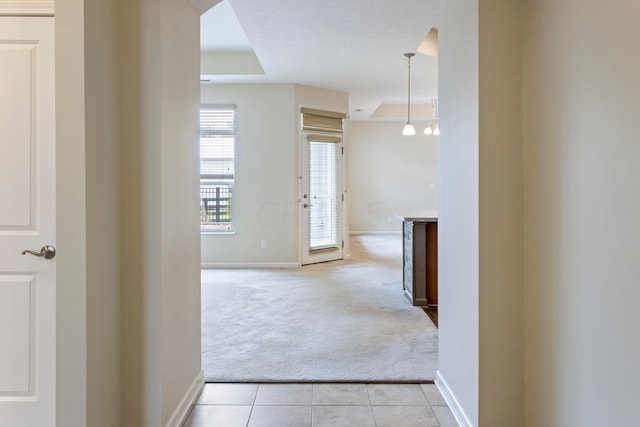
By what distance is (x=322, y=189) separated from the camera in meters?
6.60

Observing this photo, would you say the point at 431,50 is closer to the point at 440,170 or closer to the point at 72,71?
the point at 440,170

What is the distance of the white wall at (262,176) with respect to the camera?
20.1ft

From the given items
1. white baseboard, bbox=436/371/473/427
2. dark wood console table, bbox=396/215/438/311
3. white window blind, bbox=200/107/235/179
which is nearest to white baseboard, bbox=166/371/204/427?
white baseboard, bbox=436/371/473/427

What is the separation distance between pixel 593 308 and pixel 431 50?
4208mm

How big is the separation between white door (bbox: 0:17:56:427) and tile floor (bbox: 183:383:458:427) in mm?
845

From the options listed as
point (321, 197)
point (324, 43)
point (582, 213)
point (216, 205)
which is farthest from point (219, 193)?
point (582, 213)

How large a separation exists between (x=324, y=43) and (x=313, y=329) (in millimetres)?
2871

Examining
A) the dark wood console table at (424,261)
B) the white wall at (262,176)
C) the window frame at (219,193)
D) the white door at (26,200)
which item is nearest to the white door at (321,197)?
the white wall at (262,176)

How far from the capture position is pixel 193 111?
2352mm

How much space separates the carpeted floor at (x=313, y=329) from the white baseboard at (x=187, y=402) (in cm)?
19

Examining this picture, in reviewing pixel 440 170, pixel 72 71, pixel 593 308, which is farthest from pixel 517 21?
pixel 72 71

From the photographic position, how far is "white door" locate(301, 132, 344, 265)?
20.8 feet

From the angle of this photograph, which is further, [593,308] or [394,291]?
[394,291]

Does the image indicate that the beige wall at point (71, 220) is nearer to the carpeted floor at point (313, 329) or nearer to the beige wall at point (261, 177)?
the carpeted floor at point (313, 329)
